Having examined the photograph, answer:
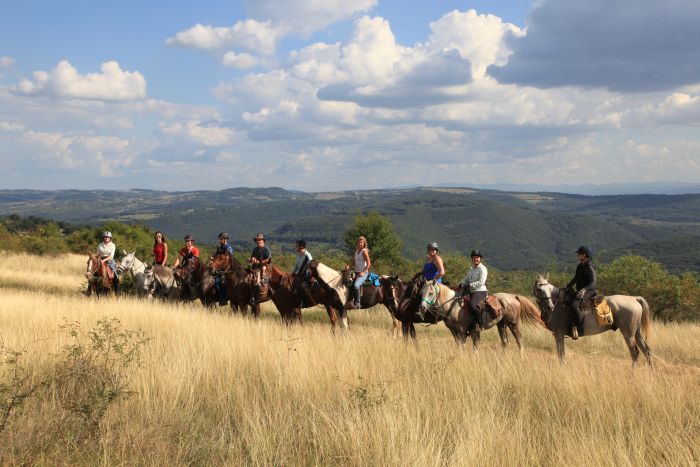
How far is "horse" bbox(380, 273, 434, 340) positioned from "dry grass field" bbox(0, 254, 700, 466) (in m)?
2.10

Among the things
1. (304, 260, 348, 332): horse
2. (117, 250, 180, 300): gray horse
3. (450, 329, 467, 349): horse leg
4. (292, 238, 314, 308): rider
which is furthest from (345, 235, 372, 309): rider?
(117, 250, 180, 300): gray horse

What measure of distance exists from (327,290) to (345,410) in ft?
24.9

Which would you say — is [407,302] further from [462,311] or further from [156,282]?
[156,282]

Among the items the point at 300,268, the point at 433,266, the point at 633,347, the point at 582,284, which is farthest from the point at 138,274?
the point at 633,347

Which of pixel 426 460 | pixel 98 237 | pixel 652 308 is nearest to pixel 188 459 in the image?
pixel 426 460

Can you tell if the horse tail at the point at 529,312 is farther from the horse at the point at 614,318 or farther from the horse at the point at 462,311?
the horse at the point at 614,318

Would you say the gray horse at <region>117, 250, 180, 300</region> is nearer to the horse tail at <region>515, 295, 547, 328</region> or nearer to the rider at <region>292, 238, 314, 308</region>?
the rider at <region>292, 238, 314, 308</region>

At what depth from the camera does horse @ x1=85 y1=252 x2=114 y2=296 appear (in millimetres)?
15438

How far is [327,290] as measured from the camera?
13211 mm

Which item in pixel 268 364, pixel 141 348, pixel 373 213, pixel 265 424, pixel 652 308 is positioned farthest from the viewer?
pixel 373 213

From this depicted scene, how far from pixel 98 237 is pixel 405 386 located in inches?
1603

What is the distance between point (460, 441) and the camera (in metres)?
4.88

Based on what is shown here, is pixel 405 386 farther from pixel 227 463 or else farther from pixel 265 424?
pixel 227 463

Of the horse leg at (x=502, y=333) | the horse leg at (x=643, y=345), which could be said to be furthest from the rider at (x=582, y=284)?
the horse leg at (x=502, y=333)
